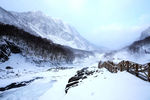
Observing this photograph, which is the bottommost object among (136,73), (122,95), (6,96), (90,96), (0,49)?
(6,96)

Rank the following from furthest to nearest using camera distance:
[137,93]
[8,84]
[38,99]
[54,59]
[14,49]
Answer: [54,59]
[14,49]
[8,84]
[38,99]
[137,93]

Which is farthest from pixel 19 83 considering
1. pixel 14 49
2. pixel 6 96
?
pixel 14 49

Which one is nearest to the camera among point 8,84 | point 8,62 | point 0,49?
point 8,84

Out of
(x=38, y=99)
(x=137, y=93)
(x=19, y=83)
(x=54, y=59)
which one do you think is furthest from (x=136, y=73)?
(x=54, y=59)

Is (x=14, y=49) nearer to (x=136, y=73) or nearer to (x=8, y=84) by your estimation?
(x=8, y=84)

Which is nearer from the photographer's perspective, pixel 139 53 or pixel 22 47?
pixel 22 47

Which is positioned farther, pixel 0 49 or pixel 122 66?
pixel 0 49

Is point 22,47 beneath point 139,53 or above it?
beneath

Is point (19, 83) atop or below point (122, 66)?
below

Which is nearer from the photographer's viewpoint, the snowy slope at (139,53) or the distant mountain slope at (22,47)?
the distant mountain slope at (22,47)

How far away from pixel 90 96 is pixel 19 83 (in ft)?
47.4

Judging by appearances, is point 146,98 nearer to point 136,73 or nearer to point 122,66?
point 136,73

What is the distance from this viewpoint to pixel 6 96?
40.2 ft

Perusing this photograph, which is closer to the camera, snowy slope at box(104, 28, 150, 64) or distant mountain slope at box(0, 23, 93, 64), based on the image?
distant mountain slope at box(0, 23, 93, 64)
